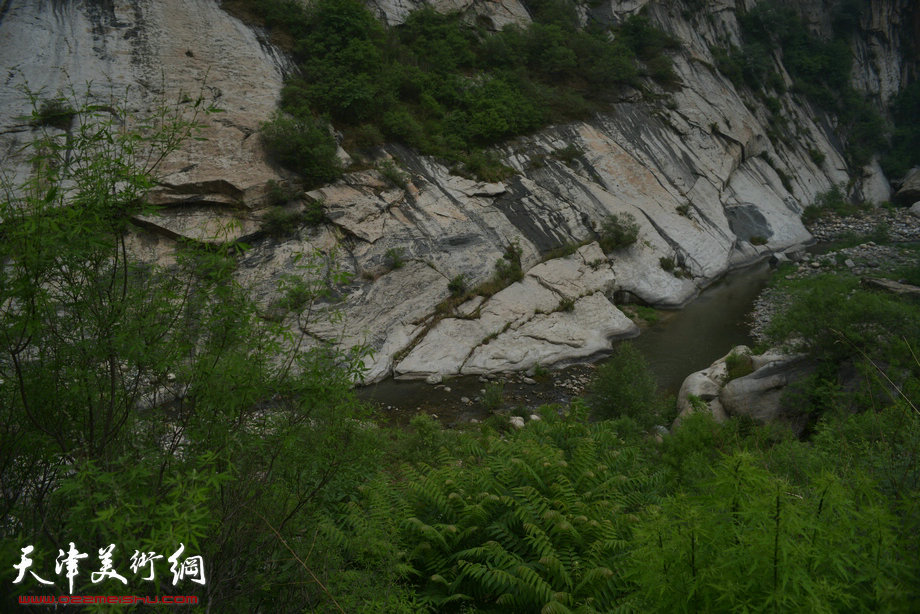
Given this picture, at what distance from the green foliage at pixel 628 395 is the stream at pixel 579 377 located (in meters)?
2.17

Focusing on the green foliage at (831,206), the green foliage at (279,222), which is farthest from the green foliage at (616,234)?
the green foliage at (831,206)

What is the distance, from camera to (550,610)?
275cm

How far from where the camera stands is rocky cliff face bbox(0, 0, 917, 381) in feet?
45.3

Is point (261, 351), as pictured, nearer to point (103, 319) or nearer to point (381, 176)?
point (103, 319)

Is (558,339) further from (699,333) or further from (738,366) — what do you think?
(699,333)

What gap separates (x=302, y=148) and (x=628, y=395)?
11916mm

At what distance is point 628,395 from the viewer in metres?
9.60

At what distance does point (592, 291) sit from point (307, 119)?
11053mm

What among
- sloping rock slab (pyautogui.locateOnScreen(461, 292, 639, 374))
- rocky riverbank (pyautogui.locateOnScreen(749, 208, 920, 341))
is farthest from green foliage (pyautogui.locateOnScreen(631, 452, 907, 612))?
rocky riverbank (pyautogui.locateOnScreen(749, 208, 920, 341))

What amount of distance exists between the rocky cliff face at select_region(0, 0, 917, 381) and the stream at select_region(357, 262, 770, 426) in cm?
55

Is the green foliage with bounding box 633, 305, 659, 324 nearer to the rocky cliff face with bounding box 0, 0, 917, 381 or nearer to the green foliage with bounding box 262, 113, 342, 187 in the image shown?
the rocky cliff face with bounding box 0, 0, 917, 381

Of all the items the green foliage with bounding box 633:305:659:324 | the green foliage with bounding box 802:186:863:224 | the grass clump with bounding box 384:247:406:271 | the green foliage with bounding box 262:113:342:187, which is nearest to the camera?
the grass clump with bounding box 384:247:406:271

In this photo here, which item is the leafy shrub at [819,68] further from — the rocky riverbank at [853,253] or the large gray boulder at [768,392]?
the large gray boulder at [768,392]

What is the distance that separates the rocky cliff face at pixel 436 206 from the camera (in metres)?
13.8
